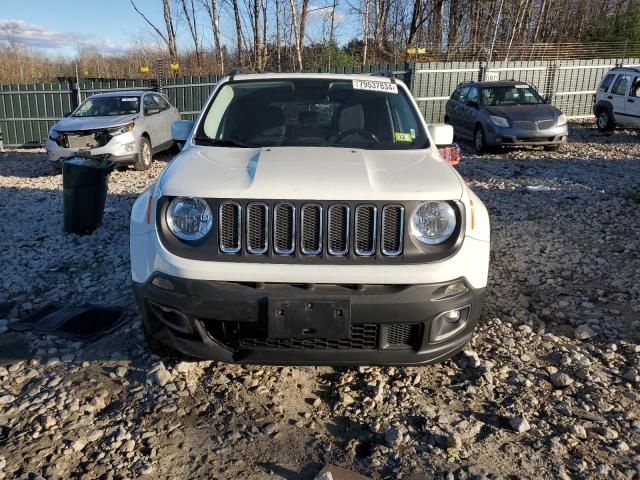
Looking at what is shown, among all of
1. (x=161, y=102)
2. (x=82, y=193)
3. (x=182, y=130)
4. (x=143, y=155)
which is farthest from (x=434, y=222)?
(x=161, y=102)

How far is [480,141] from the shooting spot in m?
12.9

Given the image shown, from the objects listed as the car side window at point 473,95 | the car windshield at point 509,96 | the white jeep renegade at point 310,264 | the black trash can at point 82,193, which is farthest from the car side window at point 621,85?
the white jeep renegade at point 310,264

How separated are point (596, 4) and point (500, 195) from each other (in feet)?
106

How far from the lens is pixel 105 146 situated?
10609 mm

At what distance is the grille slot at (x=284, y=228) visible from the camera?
2883 millimetres

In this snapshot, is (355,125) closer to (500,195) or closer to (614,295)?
(614,295)

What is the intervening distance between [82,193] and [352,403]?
460 centimetres

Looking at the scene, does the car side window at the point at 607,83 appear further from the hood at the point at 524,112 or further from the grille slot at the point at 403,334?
the grille slot at the point at 403,334

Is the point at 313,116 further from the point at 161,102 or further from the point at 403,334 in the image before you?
the point at 161,102

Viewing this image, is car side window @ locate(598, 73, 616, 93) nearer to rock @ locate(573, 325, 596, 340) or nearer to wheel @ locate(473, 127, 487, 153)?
wheel @ locate(473, 127, 487, 153)

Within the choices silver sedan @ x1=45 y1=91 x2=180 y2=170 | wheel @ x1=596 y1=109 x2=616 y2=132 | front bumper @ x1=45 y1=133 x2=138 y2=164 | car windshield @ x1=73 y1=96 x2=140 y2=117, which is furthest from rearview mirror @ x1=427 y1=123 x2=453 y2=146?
wheel @ x1=596 y1=109 x2=616 y2=132

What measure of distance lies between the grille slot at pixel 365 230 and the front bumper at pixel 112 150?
28.8 ft

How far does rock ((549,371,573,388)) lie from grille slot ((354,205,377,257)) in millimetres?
1480

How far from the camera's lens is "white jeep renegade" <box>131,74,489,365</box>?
2826 millimetres
